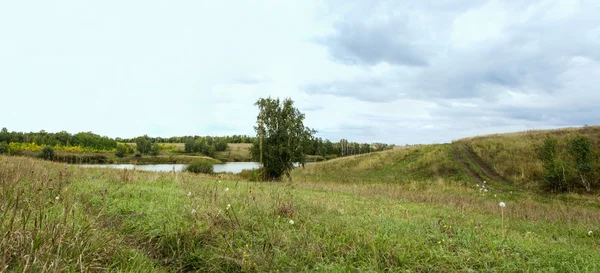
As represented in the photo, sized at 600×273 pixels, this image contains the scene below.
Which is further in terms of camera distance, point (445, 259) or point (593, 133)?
point (593, 133)

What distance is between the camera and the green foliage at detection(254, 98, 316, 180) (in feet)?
102

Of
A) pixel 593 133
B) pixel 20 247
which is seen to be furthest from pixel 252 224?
pixel 593 133

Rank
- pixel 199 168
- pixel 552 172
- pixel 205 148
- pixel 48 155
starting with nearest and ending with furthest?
pixel 48 155, pixel 552 172, pixel 199 168, pixel 205 148

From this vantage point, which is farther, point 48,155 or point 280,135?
point 280,135

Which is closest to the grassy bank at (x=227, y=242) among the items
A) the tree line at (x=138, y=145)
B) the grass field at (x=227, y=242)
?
the grass field at (x=227, y=242)

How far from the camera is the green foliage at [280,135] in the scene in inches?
1225

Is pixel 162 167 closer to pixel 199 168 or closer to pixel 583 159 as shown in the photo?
pixel 199 168

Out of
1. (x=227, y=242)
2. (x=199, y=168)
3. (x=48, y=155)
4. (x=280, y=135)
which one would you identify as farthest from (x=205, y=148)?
(x=227, y=242)

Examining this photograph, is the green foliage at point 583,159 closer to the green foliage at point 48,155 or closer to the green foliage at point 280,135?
the green foliage at point 280,135

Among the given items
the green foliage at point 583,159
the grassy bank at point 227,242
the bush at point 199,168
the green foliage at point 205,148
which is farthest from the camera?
the green foliage at point 205,148

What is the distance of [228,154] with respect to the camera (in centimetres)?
13612

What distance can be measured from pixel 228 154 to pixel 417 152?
102549 millimetres

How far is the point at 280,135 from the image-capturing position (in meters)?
31.6

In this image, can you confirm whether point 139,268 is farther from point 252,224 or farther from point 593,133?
point 593,133
